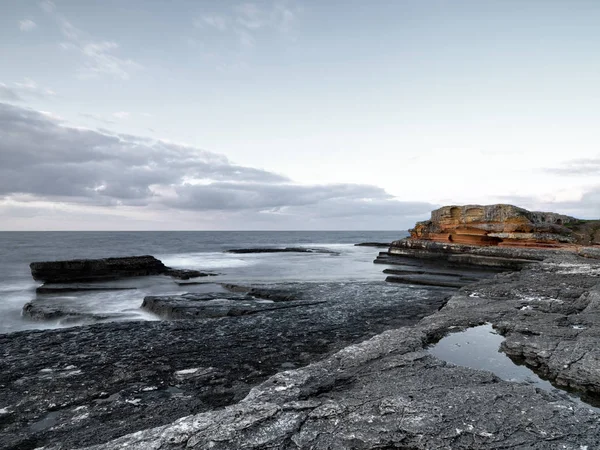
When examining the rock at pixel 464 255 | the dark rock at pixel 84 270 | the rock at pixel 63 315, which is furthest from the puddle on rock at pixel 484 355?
the dark rock at pixel 84 270

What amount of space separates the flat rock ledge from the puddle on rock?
0.25 m

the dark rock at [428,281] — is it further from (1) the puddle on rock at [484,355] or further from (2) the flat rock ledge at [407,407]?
(2) the flat rock ledge at [407,407]

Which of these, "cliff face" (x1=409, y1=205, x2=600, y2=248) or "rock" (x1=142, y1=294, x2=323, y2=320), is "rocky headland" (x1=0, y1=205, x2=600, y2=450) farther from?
"cliff face" (x1=409, y1=205, x2=600, y2=248)

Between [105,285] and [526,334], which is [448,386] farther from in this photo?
[105,285]

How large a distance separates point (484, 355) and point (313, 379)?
3759mm

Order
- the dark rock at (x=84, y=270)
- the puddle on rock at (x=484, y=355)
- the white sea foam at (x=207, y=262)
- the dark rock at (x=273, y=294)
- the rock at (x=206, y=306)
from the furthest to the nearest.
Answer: the white sea foam at (x=207, y=262) < the dark rock at (x=84, y=270) < the dark rock at (x=273, y=294) < the rock at (x=206, y=306) < the puddle on rock at (x=484, y=355)

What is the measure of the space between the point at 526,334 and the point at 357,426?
5.78 metres

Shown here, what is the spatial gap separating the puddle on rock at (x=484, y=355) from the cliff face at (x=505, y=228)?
26.8 m

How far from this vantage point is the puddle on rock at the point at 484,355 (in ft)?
19.1

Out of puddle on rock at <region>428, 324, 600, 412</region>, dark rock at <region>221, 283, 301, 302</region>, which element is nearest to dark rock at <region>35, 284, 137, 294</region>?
dark rock at <region>221, 283, 301, 302</region>

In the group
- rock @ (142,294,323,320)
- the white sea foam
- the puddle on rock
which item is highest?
the puddle on rock

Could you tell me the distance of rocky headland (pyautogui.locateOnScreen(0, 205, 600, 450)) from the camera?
4035 mm

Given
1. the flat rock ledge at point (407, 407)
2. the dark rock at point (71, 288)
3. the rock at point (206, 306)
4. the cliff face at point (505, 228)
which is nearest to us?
the flat rock ledge at point (407, 407)

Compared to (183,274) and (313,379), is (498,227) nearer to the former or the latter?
(183,274)
